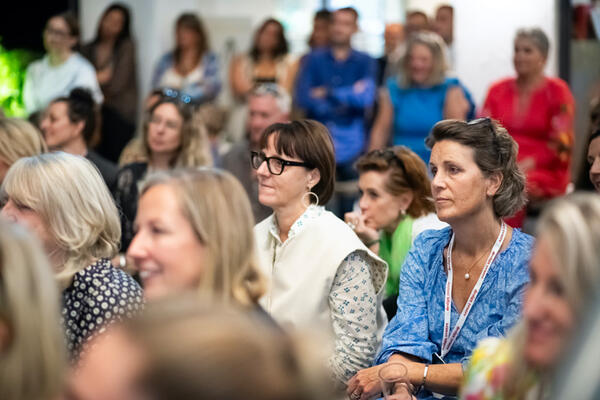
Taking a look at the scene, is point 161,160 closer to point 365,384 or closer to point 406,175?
point 406,175

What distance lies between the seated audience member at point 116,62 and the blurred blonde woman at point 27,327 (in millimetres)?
6075

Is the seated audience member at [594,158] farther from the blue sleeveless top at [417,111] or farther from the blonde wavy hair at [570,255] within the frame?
the blue sleeveless top at [417,111]

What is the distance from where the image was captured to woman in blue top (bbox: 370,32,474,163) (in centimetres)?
575

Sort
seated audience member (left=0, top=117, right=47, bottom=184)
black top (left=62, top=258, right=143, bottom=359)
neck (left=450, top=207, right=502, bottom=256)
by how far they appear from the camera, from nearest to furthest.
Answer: black top (left=62, top=258, right=143, bottom=359) < neck (left=450, top=207, right=502, bottom=256) < seated audience member (left=0, top=117, right=47, bottom=184)

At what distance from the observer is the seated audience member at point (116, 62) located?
7.66 meters

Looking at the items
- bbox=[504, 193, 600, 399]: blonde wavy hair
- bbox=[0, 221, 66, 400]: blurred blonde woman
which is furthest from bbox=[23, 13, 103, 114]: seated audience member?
bbox=[504, 193, 600, 399]: blonde wavy hair

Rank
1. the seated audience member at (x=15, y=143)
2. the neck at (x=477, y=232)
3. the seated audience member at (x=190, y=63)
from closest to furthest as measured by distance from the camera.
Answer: the neck at (x=477, y=232) < the seated audience member at (x=15, y=143) < the seated audience member at (x=190, y=63)

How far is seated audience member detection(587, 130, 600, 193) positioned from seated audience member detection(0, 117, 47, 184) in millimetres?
2526

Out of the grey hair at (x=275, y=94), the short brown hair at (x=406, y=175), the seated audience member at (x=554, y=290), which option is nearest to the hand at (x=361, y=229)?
the short brown hair at (x=406, y=175)

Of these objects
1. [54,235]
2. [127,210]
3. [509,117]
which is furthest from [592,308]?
[509,117]

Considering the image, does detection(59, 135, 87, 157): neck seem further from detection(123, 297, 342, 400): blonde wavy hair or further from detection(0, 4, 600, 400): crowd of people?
A: detection(123, 297, 342, 400): blonde wavy hair

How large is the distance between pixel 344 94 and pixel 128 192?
2009mm

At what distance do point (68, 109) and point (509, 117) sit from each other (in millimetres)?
2705

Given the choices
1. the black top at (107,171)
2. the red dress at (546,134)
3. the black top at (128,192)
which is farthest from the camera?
the red dress at (546,134)
